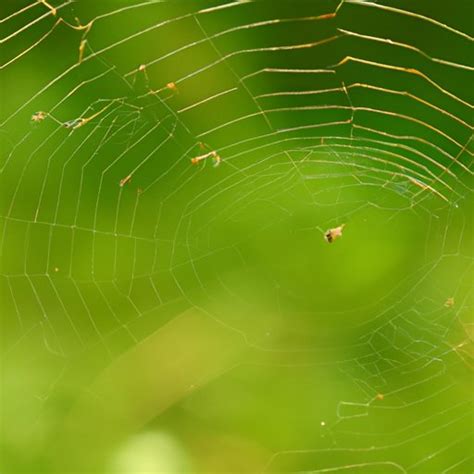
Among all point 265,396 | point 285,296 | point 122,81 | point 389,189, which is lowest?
point 265,396

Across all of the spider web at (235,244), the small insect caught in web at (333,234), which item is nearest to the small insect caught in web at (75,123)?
the spider web at (235,244)

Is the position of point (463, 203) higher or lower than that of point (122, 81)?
lower

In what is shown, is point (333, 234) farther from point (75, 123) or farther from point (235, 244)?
point (75, 123)

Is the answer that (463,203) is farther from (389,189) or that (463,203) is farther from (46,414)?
(46,414)

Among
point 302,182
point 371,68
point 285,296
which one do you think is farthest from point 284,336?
point 371,68

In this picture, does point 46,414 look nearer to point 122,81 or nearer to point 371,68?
point 122,81

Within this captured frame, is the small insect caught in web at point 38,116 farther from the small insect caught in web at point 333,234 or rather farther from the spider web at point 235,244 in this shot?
the small insect caught in web at point 333,234

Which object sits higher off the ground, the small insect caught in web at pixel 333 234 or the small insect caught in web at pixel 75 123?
the small insect caught in web at pixel 75 123

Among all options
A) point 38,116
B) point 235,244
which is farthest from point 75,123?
point 235,244
